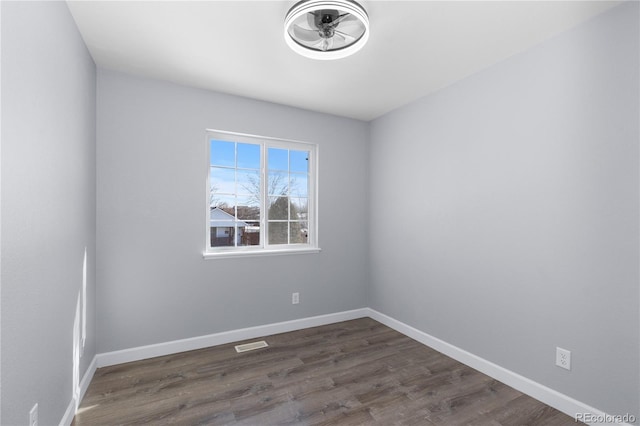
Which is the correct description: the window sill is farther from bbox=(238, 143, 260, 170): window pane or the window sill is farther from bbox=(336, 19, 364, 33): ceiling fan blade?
bbox=(336, 19, 364, 33): ceiling fan blade

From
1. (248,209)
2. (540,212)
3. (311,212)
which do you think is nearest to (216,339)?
(248,209)

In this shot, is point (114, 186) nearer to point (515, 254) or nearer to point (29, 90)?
point (29, 90)

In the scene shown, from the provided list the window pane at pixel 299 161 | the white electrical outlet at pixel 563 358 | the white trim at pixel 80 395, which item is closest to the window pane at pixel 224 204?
the window pane at pixel 299 161

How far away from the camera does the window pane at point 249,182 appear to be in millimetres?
3268

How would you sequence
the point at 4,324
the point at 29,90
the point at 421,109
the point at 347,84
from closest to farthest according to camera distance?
the point at 4,324, the point at 29,90, the point at 347,84, the point at 421,109

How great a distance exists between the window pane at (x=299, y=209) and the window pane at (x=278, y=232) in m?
0.16

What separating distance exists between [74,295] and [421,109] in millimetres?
3321

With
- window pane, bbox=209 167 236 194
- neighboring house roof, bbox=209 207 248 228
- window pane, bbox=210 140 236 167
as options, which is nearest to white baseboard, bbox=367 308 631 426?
neighboring house roof, bbox=209 207 248 228

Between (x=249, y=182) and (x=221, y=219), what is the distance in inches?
19.7

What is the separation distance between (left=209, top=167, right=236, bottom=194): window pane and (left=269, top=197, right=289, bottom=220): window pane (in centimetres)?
46

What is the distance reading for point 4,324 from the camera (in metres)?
1.13

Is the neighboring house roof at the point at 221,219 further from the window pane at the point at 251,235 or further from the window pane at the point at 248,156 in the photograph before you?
the window pane at the point at 248,156

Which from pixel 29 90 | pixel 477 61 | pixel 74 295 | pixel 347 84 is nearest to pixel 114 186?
pixel 74 295

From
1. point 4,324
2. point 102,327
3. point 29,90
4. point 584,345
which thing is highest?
point 29,90
